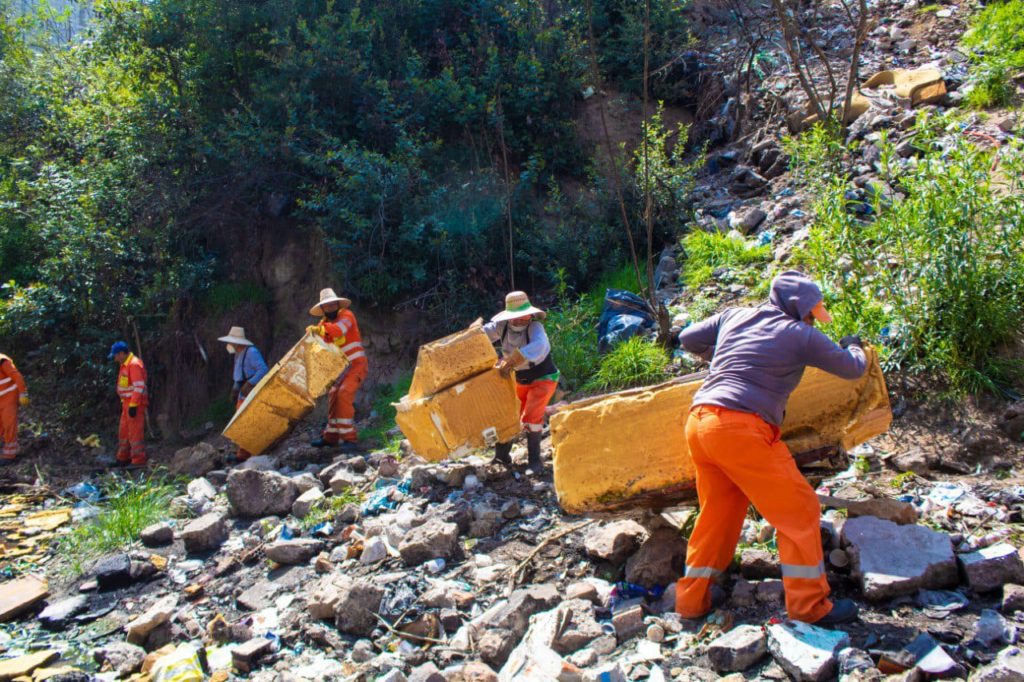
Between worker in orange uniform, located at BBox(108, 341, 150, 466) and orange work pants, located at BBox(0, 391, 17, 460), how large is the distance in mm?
1257

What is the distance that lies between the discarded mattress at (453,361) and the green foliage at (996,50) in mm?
5483

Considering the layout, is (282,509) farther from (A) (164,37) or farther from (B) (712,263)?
(A) (164,37)

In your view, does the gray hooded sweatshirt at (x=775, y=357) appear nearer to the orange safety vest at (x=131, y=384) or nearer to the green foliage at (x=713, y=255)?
the green foliage at (x=713, y=255)

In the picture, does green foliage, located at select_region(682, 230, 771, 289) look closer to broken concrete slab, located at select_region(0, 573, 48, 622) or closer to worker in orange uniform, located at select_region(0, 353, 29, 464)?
broken concrete slab, located at select_region(0, 573, 48, 622)

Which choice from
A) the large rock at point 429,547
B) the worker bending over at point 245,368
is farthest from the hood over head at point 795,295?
the worker bending over at point 245,368

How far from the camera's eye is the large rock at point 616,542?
417 cm

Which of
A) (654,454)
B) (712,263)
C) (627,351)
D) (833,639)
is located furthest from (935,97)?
(833,639)

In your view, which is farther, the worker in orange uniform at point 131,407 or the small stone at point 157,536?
the worker in orange uniform at point 131,407

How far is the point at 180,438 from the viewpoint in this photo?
373 inches

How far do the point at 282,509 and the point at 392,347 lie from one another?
3.59 meters

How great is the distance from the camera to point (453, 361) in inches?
209

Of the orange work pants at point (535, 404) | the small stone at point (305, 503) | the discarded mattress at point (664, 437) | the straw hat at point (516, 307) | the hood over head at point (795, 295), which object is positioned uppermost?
the hood over head at point (795, 295)

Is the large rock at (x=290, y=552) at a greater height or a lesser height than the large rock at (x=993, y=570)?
greater

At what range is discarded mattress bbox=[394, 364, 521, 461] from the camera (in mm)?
5309
